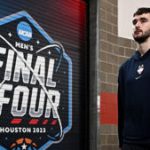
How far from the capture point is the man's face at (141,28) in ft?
10.4

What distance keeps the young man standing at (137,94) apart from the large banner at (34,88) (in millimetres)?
1914

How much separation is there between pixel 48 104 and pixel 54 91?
21 cm

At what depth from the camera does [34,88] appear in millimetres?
5266

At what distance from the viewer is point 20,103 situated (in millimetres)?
5078

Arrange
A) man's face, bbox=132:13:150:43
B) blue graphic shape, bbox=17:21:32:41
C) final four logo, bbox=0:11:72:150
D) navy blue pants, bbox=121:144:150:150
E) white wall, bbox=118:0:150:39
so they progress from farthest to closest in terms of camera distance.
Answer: white wall, bbox=118:0:150:39 → blue graphic shape, bbox=17:21:32:41 → final four logo, bbox=0:11:72:150 → man's face, bbox=132:13:150:43 → navy blue pants, bbox=121:144:150:150

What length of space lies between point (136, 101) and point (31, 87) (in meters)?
2.36

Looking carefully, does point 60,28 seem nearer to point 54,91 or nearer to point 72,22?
point 72,22

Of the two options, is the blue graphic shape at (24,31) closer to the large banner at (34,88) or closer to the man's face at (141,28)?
the large banner at (34,88)

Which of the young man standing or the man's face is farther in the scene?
the man's face

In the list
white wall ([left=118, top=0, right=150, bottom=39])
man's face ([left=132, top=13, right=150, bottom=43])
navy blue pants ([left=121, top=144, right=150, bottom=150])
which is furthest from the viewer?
white wall ([left=118, top=0, right=150, bottom=39])

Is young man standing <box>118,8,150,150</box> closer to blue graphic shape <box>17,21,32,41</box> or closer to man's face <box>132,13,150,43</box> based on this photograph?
man's face <box>132,13,150,43</box>

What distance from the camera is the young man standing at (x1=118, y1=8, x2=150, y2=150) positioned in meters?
3.01

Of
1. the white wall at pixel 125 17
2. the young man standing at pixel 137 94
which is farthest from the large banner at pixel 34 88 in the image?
the young man standing at pixel 137 94

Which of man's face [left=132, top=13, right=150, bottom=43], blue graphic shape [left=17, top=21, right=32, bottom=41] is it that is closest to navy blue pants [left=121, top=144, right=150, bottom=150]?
man's face [left=132, top=13, right=150, bottom=43]
